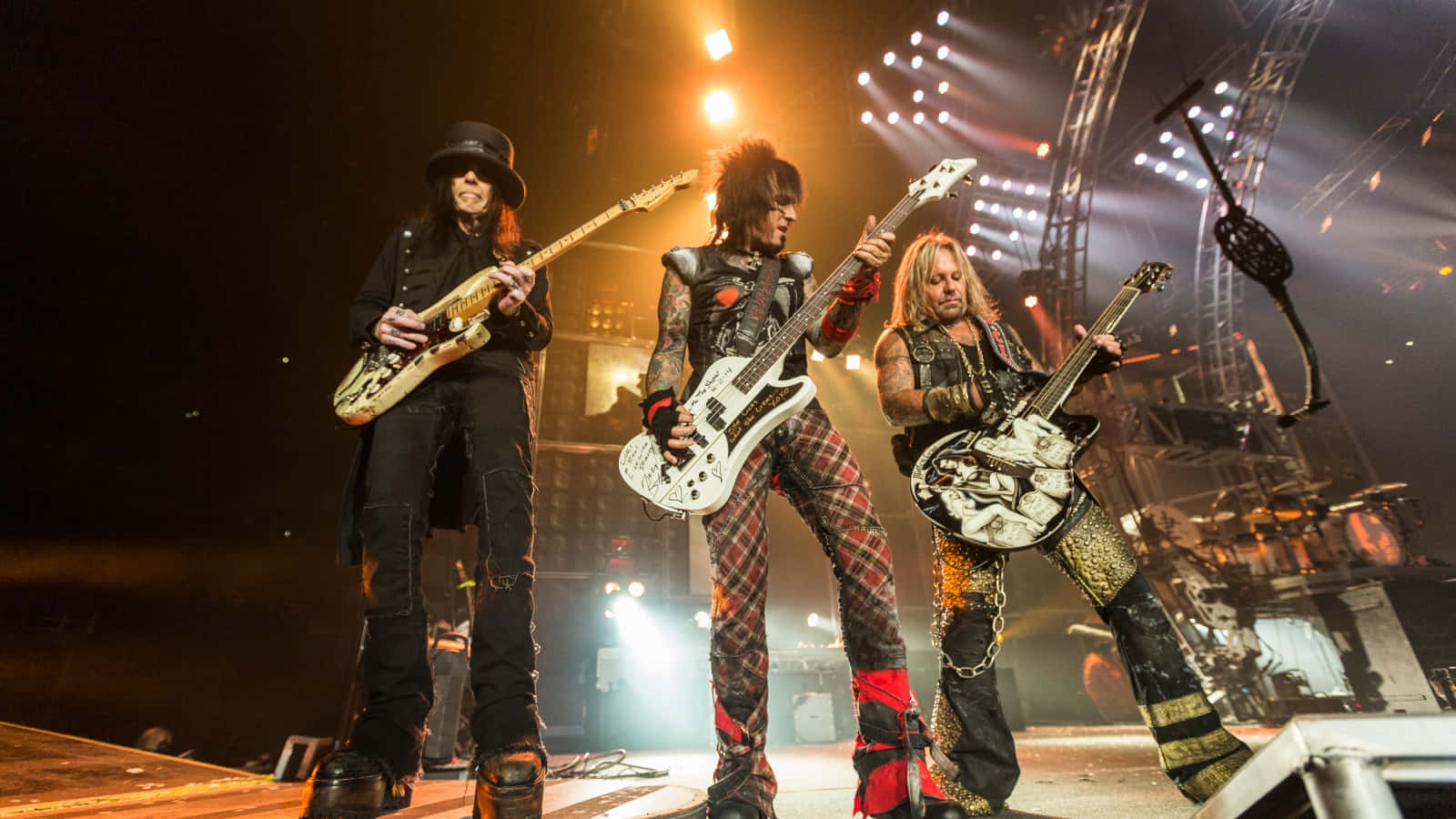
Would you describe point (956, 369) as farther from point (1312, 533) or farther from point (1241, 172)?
point (1241, 172)

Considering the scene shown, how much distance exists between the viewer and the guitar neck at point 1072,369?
102 inches

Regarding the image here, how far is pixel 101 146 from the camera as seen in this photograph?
409 centimetres

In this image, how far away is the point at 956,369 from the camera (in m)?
2.86

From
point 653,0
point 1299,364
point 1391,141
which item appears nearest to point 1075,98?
point 1391,141

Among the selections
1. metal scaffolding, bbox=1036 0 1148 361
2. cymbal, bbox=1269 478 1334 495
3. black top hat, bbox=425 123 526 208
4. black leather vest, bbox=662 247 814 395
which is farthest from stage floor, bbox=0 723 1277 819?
metal scaffolding, bbox=1036 0 1148 361

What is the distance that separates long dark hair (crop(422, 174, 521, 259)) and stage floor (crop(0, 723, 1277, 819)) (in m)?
2.18

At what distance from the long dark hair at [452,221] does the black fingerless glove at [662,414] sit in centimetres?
100

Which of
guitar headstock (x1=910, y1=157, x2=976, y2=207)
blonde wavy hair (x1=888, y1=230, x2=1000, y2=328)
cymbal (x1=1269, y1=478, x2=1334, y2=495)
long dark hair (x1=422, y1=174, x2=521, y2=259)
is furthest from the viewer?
cymbal (x1=1269, y1=478, x2=1334, y2=495)

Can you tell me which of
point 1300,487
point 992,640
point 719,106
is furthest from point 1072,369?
point 1300,487

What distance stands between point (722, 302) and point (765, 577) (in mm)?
1154

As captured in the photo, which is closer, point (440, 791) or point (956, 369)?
point (440, 791)

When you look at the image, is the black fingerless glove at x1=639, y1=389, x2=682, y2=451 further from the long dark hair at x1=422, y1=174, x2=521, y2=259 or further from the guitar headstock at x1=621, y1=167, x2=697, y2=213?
the guitar headstock at x1=621, y1=167, x2=697, y2=213

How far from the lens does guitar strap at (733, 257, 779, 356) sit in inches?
95.7

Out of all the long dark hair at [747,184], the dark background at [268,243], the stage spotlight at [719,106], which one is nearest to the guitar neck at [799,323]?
the long dark hair at [747,184]
